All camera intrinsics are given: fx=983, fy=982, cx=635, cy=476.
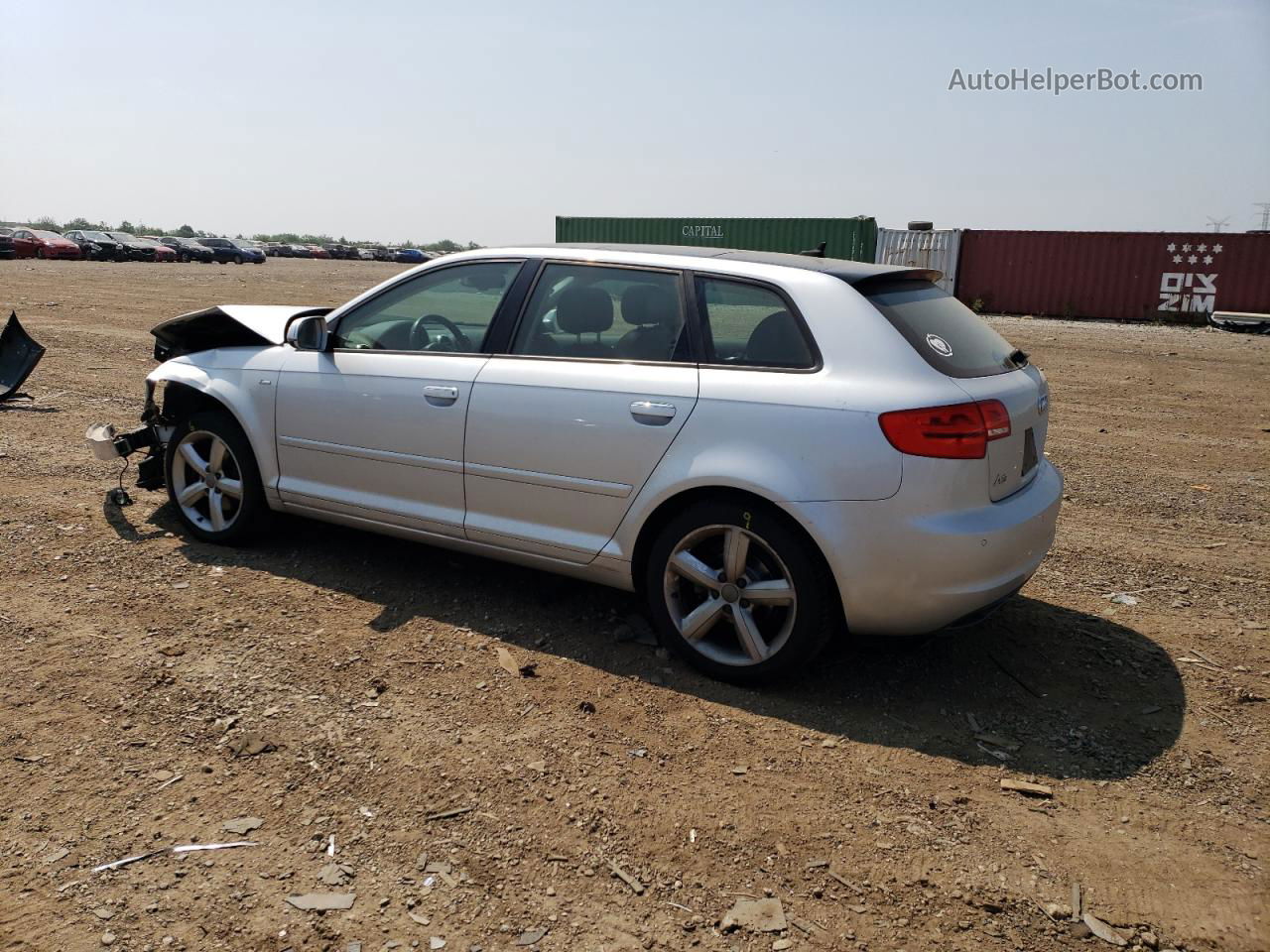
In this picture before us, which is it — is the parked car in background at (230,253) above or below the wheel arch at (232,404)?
above

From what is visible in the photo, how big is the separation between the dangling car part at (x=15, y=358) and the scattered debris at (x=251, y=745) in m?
6.93

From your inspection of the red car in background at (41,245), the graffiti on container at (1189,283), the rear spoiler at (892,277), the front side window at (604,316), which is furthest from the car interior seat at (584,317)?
the red car in background at (41,245)

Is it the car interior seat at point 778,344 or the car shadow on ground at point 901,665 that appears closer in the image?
the car shadow on ground at point 901,665

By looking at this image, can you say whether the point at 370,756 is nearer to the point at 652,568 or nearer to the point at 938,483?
the point at 652,568

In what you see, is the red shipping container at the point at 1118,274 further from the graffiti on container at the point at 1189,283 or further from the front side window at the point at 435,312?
the front side window at the point at 435,312

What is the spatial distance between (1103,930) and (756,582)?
1596mm

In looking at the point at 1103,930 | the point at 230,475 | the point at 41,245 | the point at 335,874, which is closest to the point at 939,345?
the point at 1103,930

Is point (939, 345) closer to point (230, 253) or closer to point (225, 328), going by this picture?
point (225, 328)

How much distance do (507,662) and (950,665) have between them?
186cm

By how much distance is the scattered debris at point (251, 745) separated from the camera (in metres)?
3.34

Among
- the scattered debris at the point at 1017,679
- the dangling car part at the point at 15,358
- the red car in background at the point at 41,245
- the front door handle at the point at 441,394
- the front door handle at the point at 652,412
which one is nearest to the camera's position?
the front door handle at the point at 652,412

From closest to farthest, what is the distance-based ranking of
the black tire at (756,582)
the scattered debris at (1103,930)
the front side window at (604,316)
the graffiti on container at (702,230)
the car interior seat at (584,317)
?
the scattered debris at (1103,930)
the black tire at (756,582)
the front side window at (604,316)
the car interior seat at (584,317)
the graffiti on container at (702,230)

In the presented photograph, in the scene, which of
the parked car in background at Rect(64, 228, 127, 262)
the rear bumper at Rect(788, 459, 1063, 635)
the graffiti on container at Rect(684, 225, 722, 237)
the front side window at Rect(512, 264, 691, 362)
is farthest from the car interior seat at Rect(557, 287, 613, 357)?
the parked car in background at Rect(64, 228, 127, 262)

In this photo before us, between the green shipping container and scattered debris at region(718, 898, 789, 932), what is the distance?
28.7m
